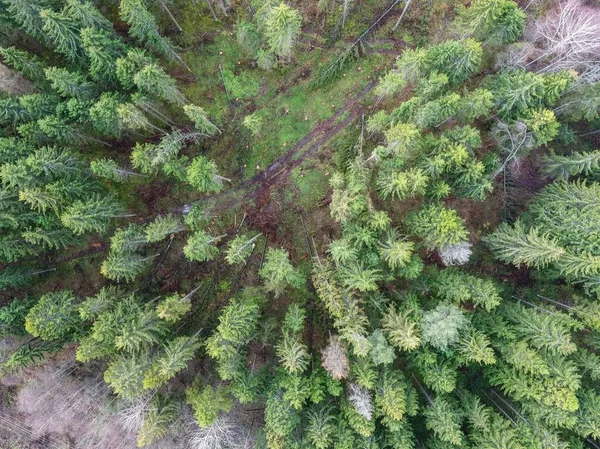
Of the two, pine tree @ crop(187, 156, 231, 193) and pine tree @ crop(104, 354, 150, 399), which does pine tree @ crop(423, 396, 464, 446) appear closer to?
pine tree @ crop(104, 354, 150, 399)

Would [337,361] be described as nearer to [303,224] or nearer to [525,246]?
[303,224]

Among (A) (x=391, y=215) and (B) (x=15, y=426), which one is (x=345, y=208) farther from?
(B) (x=15, y=426)

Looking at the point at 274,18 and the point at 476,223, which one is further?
the point at 476,223

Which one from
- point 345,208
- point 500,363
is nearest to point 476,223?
point 500,363

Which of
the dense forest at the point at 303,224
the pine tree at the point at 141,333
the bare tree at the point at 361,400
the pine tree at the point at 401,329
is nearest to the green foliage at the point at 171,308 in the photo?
the dense forest at the point at 303,224

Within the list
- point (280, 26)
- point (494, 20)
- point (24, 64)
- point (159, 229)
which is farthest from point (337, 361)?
point (24, 64)

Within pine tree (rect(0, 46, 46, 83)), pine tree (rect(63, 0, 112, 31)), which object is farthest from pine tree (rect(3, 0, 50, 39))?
pine tree (rect(0, 46, 46, 83))
